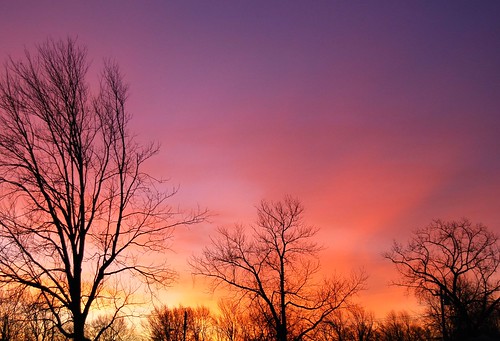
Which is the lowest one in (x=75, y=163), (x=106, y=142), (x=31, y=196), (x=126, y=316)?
(x=126, y=316)

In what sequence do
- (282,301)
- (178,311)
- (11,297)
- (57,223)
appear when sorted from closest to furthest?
(11,297) < (57,223) < (282,301) < (178,311)

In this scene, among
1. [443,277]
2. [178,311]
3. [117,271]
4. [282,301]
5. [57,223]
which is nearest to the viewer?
[57,223]

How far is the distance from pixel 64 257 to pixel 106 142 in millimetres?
3505

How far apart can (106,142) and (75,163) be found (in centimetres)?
116

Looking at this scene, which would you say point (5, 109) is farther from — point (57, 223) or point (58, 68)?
point (57, 223)

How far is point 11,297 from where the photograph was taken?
9953 mm

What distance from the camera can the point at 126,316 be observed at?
461 inches

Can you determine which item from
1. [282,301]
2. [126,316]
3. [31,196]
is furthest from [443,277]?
[31,196]

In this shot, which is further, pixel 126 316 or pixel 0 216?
pixel 126 316

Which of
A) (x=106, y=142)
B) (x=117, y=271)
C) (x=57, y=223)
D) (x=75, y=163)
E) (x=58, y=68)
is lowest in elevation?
(x=117, y=271)

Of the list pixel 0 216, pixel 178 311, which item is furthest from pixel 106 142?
pixel 178 311

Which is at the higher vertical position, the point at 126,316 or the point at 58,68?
the point at 58,68

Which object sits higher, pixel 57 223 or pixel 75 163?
pixel 75 163

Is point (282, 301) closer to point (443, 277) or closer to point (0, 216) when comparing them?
point (0, 216)
